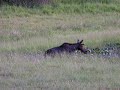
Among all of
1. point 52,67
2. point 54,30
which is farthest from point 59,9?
point 52,67

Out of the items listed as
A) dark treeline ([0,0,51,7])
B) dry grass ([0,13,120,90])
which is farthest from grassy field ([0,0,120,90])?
dark treeline ([0,0,51,7])

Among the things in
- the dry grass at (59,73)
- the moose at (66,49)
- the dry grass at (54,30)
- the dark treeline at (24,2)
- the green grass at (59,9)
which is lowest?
the dry grass at (59,73)

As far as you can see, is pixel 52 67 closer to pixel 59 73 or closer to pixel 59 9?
pixel 59 73

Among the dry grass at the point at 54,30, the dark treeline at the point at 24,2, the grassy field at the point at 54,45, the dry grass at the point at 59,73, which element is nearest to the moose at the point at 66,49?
the grassy field at the point at 54,45

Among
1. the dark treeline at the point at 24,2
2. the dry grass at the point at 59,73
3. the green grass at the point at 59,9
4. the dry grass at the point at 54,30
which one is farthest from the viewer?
the dark treeline at the point at 24,2

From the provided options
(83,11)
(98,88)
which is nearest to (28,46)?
(98,88)

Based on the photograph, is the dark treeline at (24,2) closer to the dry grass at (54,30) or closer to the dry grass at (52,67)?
the dry grass at (54,30)

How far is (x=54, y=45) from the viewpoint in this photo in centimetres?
1666

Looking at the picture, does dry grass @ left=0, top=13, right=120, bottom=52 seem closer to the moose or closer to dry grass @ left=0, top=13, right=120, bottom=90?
dry grass @ left=0, top=13, right=120, bottom=90

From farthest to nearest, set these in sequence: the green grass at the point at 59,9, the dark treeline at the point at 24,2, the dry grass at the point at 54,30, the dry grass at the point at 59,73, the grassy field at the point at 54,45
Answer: the dark treeline at the point at 24,2 < the green grass at the point at 59,9 < the dry grass at the point at 54,30 < the grassy field at the point at 54,45 < the dry grass at the point at 59,73

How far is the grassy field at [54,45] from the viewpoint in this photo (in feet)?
29.9

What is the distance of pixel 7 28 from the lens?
2311 cm

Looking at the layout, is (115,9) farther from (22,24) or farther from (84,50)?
(84,50)

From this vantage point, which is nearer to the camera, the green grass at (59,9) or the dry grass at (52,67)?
the dry grass at (52,67)
